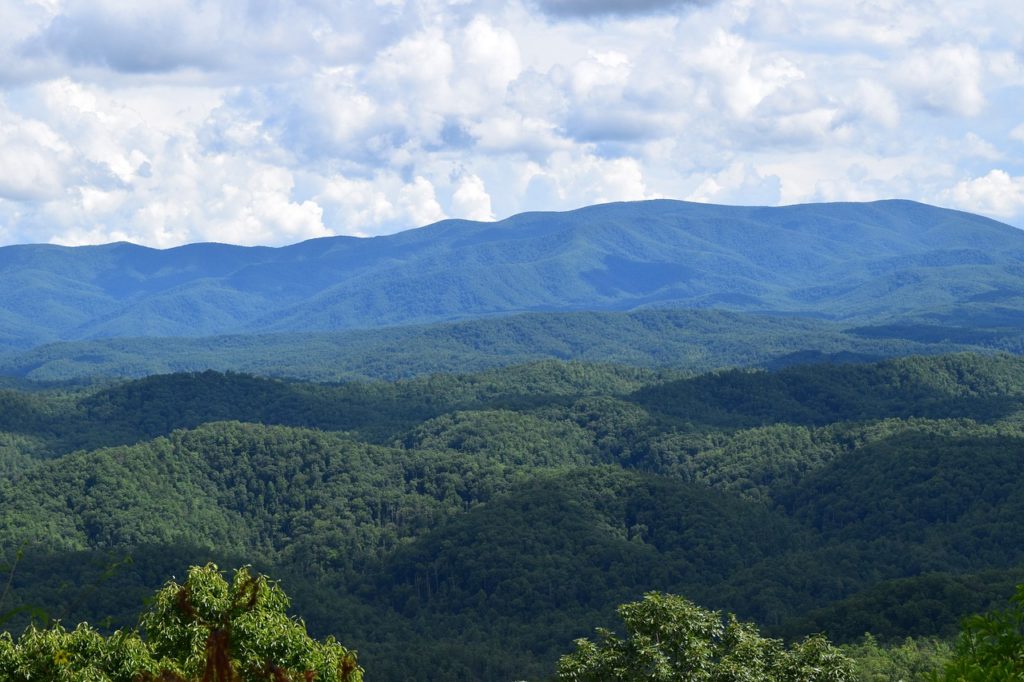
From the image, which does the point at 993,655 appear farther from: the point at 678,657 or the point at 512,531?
the point at 512,531

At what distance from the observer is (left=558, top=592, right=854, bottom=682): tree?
121 ft

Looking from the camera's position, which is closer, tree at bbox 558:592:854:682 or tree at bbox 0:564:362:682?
tree at bbox 0:564:362:682

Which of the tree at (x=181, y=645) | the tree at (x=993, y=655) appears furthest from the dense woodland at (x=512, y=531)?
the tree at (x=993, y=655)

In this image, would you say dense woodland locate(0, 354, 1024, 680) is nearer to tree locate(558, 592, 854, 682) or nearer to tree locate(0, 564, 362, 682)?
tree locate(558, 592, 854, 682)

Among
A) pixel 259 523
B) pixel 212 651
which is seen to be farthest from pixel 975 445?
pixel 212 651

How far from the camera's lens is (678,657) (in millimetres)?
37656

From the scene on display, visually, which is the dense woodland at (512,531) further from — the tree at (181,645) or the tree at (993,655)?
the tree at (993,655)

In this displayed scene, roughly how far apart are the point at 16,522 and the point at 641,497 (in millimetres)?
83658

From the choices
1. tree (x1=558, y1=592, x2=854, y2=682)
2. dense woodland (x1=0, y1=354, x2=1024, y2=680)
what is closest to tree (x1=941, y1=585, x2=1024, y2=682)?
tree (x1=558, y1=592, x2=854, y2=682)

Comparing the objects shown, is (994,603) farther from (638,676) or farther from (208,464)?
(208,464)

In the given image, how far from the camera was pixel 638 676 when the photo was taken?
36.8 m

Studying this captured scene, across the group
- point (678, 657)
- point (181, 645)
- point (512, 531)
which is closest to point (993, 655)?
point (678, 657)

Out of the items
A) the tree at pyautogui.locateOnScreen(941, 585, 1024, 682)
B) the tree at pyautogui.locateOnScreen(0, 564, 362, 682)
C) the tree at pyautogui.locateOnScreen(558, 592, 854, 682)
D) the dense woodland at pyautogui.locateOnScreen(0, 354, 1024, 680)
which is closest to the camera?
the tree at pyautogui.locateOnScreen(941, 585, 1024, 682)

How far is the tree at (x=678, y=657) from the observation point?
36.8m
